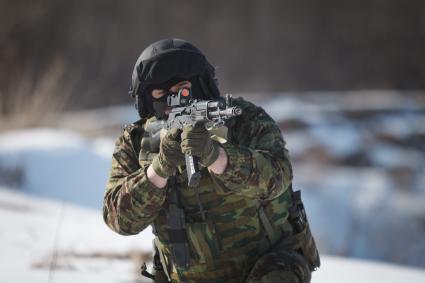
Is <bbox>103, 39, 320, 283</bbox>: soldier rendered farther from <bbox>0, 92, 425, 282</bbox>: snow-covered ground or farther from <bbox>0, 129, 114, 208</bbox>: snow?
<bbox>0, 129, 114, 208</bbox>: snow

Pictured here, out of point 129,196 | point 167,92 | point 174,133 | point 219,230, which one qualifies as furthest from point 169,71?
A: point 219,230

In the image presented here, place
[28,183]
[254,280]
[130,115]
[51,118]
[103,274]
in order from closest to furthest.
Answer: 1. [254,280]
2. [103,274]
3. [28,183]
4. [51,118]
5. [130,115]

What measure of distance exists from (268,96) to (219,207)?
8.50 m

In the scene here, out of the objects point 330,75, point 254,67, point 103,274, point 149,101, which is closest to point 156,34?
point 254,67

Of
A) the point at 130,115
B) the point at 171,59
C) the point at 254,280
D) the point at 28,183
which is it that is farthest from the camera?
the point at 130,115

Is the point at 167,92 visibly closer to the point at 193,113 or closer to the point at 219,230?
the point at 193,113

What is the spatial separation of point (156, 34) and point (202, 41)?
29.0 inches

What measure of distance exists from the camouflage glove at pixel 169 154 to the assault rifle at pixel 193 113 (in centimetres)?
4

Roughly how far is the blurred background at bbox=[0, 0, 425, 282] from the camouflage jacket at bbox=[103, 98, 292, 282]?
231cm

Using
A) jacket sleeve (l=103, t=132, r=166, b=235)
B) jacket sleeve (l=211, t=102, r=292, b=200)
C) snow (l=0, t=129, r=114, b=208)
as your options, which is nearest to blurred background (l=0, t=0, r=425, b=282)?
snow (l=0, t=129, r=114, b=208)

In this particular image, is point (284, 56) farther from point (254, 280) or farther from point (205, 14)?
point (254, 280)

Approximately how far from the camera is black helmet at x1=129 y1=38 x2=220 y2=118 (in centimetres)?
250

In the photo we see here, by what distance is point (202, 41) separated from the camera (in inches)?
446

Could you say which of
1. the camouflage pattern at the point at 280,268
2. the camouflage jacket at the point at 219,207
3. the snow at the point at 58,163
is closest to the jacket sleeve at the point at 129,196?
the camouflage jacket at the point at 219,207
